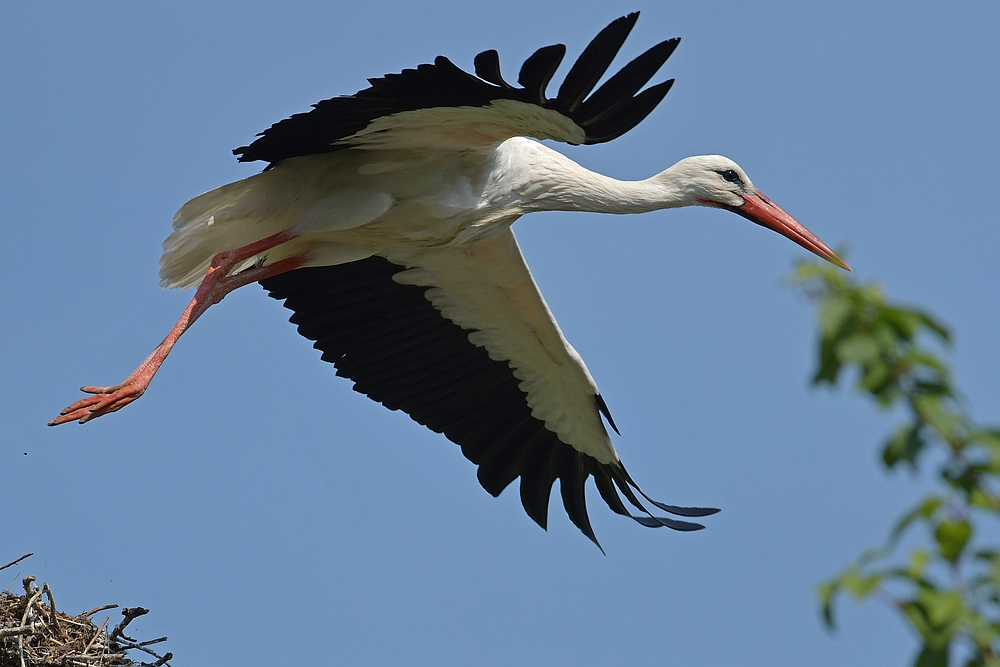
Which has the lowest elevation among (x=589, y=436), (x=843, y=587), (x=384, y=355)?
(x=843, y=587)

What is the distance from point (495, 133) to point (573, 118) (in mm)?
663

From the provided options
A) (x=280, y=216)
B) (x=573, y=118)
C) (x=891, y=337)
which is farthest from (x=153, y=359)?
(x=891, y=337)

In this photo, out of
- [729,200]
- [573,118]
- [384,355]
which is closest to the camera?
[573,118]

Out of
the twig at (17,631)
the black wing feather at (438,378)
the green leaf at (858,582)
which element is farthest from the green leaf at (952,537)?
the black wing feather at (438,378)

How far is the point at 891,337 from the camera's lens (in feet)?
5.66

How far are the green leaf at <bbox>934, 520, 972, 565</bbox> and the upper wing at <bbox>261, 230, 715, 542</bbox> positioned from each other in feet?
20.0

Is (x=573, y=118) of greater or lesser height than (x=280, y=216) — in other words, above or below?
below

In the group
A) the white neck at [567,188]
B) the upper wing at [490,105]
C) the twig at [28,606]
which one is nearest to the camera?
the upper wing at [490,105]

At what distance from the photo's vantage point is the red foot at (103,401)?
648 centimetres

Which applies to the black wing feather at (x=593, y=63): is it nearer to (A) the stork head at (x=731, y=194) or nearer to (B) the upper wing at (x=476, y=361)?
(A) the stork head at (x=731, y=194)

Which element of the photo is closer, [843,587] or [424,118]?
[843,587]

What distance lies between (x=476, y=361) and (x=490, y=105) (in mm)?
2699

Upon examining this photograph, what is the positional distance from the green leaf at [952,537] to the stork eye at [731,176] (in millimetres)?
5742

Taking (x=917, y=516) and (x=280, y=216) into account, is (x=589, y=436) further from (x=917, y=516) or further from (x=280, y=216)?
(x=917, y=516)
